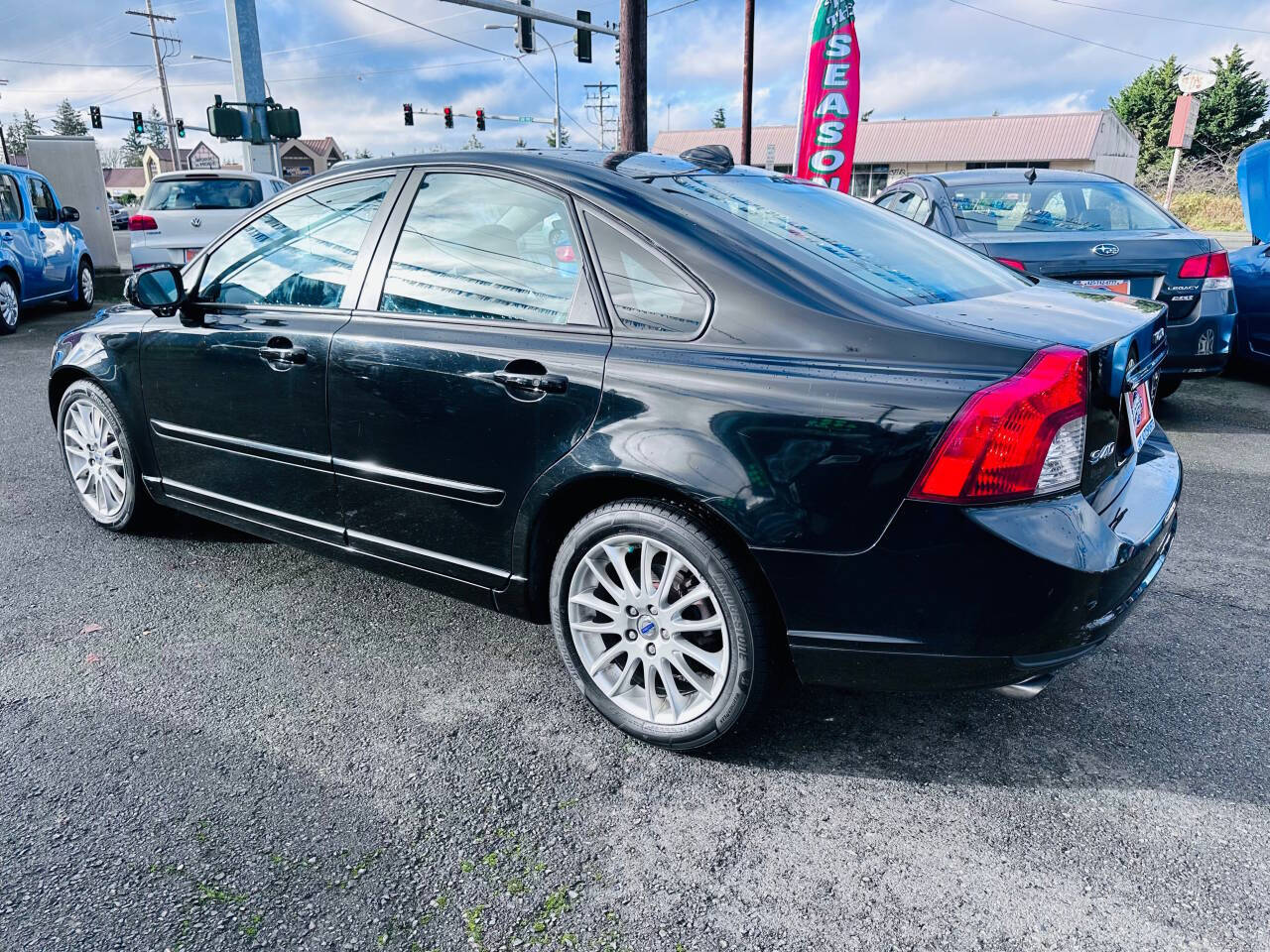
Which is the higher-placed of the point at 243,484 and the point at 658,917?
the point at 243,484

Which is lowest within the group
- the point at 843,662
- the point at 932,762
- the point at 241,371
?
the point at 932,762

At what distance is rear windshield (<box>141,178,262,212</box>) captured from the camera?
1180 cm

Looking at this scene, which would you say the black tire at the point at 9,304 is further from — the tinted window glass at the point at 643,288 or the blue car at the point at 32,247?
the tinted window glass at the point at 643,288

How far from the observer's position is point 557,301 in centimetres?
257

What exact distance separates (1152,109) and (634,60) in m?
53.7

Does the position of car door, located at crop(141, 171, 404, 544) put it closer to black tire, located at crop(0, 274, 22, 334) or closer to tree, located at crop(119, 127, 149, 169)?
black tire, located at crop(0, 274, 22, 334)

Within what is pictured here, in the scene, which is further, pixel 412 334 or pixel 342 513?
pixel 342 513

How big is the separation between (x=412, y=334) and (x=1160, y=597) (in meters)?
2.83

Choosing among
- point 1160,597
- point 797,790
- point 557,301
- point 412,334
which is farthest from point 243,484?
point 1160,597

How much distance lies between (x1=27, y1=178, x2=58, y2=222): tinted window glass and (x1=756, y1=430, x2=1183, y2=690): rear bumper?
12.5 m

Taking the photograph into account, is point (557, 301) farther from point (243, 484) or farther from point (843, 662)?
point (243, 484)

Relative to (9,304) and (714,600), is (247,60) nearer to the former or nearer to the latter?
(9,304)

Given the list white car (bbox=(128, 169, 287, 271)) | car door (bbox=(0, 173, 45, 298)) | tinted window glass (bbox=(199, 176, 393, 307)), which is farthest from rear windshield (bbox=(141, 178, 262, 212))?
tinted window glass (bbox=(199, 176, 393, 307))

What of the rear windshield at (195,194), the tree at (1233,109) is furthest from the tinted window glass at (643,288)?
the tree at (1233,109)
